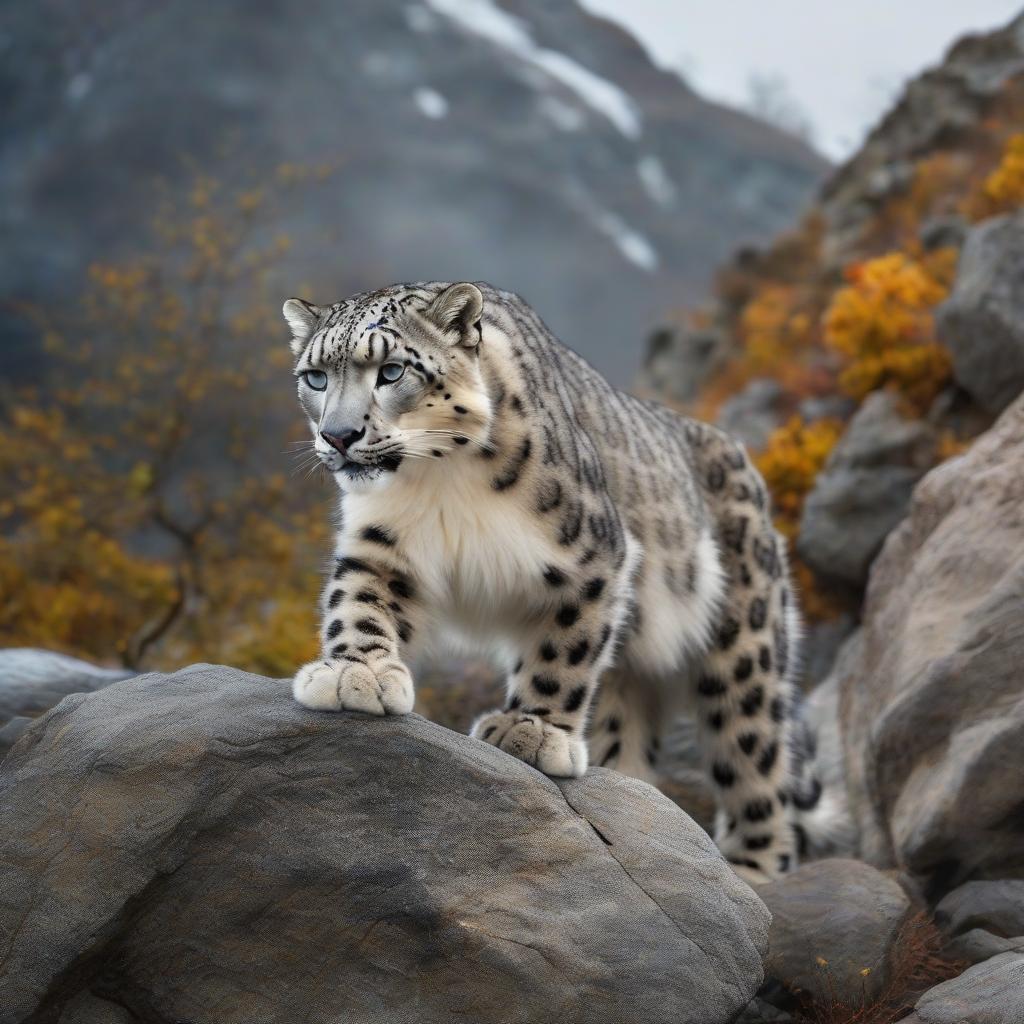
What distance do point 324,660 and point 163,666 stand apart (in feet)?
23.8

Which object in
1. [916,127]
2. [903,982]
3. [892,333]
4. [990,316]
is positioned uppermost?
[916,127]

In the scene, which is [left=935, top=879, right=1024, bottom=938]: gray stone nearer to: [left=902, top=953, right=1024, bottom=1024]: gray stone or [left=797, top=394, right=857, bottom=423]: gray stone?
[left=902, top=953, right=1024, bottom=1024]: gray stone

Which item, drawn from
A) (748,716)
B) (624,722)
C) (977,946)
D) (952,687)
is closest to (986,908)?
(977,946)

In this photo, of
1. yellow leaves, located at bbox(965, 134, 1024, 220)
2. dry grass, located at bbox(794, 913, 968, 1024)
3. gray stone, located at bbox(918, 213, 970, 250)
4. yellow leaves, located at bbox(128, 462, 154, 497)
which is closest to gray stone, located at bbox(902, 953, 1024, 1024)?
dry grass, located at bbox(794, 913, 968, 1024)

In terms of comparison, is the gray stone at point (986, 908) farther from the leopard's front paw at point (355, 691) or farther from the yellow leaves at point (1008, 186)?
the yellow leaves at point (1008, 186)

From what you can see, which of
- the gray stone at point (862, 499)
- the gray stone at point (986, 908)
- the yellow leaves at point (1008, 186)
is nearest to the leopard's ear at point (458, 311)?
the gray stone at point (986, 908)

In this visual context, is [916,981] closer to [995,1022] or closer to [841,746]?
[995,1022]

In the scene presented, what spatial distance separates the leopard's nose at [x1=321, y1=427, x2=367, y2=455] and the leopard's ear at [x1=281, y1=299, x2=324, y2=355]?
68cm

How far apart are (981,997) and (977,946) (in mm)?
805

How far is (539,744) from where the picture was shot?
A: 14.6ft

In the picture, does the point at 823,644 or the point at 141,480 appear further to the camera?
the point at 141,480

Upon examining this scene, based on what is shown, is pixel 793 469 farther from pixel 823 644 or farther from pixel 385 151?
pixel 385 151

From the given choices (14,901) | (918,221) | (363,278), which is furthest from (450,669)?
(363,278)

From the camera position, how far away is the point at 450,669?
9031 mm
